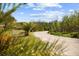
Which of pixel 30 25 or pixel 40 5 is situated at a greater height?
pixel 40 5

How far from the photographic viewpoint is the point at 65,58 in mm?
1439

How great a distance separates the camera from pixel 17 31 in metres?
1.44

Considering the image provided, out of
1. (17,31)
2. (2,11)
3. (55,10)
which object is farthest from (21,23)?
(55,10)

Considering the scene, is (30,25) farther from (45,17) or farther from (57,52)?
(57,52)

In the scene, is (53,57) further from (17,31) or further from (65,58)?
(17,31)

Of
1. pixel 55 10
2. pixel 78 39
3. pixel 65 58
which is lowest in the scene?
→ pixel 65 58

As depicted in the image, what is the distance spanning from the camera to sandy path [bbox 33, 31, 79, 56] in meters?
1.43

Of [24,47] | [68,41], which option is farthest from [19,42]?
[68,41]

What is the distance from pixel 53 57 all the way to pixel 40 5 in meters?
0.41

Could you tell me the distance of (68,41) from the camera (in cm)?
145

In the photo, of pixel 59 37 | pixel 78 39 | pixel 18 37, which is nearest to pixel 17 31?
pixel 18 37

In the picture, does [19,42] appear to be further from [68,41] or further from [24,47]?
[68,41]

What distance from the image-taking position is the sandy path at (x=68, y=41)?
4.70ft

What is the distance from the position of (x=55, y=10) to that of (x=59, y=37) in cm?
21
